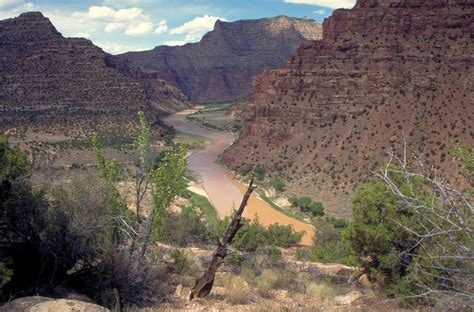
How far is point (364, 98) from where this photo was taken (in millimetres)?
49594

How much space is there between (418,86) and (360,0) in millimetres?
15065

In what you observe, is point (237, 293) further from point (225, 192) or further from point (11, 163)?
point (225, 192)

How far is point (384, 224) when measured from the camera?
1380 centimetres

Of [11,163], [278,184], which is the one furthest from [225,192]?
[11,163]

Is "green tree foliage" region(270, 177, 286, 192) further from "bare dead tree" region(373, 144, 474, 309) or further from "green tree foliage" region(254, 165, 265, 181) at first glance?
"bare dead tree" region(373, 144, 474, 309)

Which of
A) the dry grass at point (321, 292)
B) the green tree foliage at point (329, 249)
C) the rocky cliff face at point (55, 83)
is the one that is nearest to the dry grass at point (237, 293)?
the dry grass at point (321, 292)

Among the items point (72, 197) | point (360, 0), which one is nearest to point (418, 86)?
point (360, 0)

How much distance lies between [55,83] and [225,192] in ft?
164

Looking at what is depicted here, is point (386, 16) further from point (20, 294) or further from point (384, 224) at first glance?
point (20, 294)

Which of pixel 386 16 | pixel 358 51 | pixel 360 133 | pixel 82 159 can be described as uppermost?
pixel 386 16

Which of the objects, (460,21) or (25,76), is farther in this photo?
(25,76)

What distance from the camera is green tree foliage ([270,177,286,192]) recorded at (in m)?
45.1

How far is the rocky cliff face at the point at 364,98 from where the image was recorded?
41.6 meters

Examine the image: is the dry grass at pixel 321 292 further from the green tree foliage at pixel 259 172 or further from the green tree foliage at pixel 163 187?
the green tree foliage at pixel 259 172
